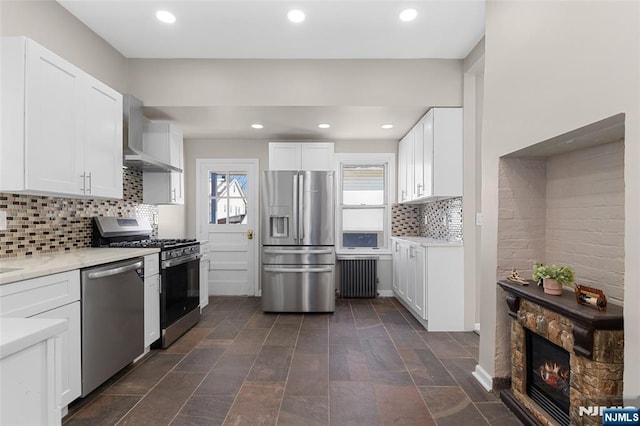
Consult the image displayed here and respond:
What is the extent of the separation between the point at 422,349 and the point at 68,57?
3925 mm

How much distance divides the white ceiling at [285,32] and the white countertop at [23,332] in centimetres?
252

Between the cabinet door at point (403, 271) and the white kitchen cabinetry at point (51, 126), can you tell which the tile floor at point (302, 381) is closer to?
the cabinet door at point (403, 271)

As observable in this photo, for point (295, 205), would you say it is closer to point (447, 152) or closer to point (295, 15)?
point (447, 152)

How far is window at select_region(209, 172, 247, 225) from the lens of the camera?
4996 mm

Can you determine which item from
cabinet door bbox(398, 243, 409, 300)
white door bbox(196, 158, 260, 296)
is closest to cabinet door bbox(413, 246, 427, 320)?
cabinet door bbox(398, 243, 409, 300)

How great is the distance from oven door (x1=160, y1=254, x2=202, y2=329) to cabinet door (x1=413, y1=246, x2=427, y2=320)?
96.1 inches

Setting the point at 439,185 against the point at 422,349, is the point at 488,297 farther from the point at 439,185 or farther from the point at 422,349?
the point at 439,185

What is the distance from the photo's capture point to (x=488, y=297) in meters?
2.30

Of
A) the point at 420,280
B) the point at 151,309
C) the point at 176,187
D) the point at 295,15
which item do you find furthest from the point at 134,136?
the point at 420,280

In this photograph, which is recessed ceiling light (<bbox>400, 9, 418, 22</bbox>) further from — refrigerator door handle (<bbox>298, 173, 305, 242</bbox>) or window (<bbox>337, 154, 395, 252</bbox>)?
window (<bbox>337, 154, 395, 252</bbox>)

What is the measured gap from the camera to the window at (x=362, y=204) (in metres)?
5.03

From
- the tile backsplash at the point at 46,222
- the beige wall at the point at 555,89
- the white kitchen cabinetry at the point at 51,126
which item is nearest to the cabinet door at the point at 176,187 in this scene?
the tile backsplash at the point at 46,222

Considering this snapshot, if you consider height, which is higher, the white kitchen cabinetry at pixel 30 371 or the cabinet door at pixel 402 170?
the cabinet door at pixel 402 170

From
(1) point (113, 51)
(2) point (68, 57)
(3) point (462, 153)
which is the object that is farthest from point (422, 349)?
(1) point (113, 51)
